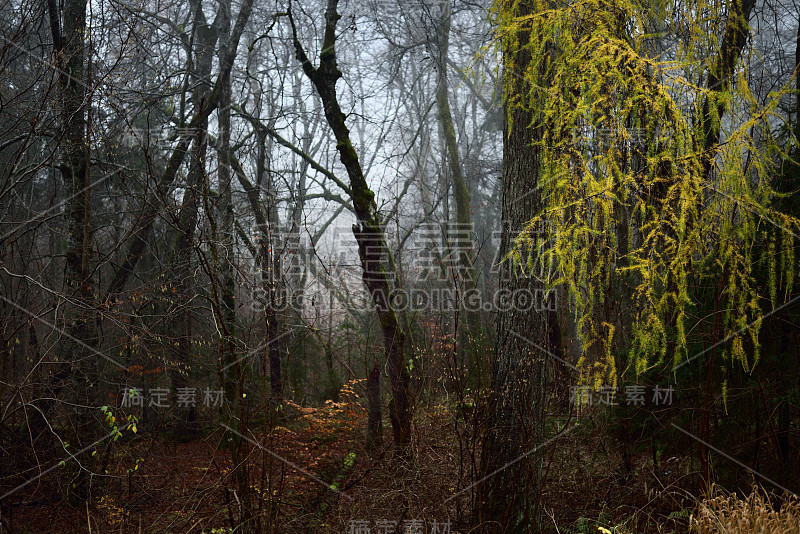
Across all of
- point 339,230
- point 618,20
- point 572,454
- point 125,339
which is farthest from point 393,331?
point 339,230

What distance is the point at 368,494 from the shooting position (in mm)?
5535

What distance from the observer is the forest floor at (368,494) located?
4.34 m

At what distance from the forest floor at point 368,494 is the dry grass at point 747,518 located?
44cm

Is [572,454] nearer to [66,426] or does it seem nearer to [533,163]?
[533,163]

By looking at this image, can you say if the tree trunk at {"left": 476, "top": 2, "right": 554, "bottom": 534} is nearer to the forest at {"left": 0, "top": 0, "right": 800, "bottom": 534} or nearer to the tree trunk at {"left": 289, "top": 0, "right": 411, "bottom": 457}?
the forest at {"left": 0, "top": 0, "right": 800, "bottom": 534}

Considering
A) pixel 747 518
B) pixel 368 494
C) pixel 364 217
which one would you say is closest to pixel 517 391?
pixel 747 518

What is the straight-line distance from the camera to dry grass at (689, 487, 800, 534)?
3477 mm

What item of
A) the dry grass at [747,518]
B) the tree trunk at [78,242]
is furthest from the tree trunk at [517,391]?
the tree trunk at [78,242]

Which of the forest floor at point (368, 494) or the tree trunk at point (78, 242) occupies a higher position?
the tree trunk at point (78, 242)

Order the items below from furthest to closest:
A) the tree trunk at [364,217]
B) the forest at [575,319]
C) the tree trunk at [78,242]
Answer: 1. the tree trunk at [364,217]
2. the tree trunk at [78,242]
3. the forest at [575,319]

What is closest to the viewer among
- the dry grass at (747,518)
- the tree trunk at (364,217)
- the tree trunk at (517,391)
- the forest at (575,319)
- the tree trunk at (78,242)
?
the dry grass at (747,518)

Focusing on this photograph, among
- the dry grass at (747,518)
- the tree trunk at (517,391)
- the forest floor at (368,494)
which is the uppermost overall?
the tree trunk at (517,391)

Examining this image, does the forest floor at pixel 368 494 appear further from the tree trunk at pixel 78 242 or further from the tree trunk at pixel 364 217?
the tree trunk at pixel 364 217

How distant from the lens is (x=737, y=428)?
15.5 feet
